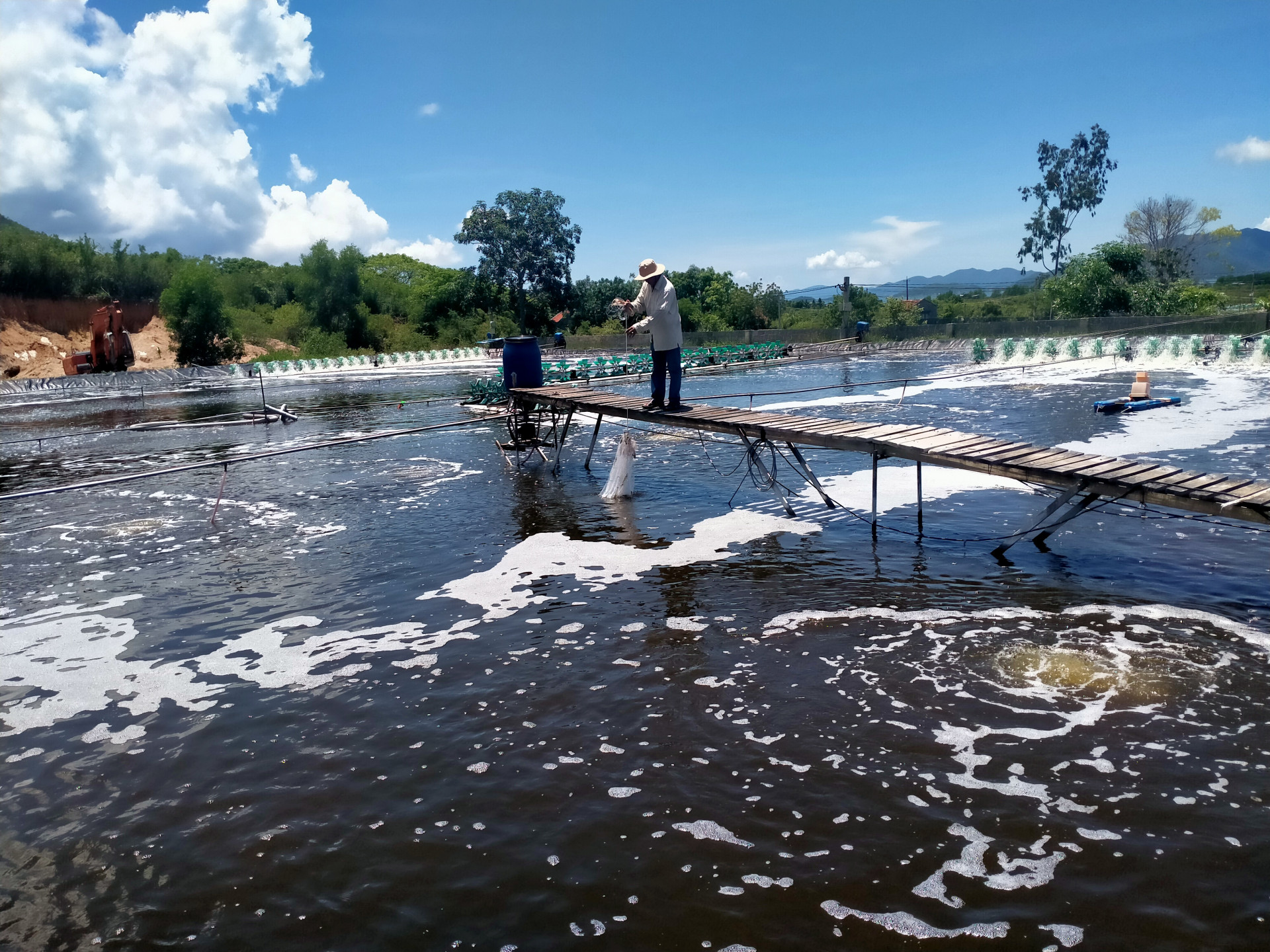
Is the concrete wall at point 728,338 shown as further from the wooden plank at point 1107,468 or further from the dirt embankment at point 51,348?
the wooden plank at point 1107,468

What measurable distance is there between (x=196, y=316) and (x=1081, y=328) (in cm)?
4445

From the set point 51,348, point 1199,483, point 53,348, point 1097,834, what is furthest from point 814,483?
point 53,348

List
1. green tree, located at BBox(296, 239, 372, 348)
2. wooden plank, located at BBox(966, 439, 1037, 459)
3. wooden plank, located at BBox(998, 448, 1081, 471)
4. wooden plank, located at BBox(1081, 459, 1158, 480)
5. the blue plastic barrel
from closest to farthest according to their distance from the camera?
1. wooden plank, located at BBox(1081, 459, 1158, 480)
2. wooden plank, located at BBox(998, 448, 1081, 471)
3. wooden plank, located at BBox(966, 439, 1037, 459)
4. the blue plastic barrel
5. green tree, located at BBox(296, 239, 372, 348)

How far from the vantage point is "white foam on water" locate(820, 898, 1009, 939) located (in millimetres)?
3238

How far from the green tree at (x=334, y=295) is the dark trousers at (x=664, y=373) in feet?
174

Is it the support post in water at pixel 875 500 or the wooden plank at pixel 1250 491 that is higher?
the wooden plank at pixel 1250 491

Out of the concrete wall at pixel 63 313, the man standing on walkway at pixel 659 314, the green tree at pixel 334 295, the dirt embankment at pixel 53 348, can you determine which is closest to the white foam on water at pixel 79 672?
the man standing on walkway at pixel 659 314

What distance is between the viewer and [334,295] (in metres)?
58.8

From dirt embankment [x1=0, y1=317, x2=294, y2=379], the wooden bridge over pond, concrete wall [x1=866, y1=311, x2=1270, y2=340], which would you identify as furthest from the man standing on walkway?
dirt embankment [x1=0, y1=317, x2=294, y2=379]

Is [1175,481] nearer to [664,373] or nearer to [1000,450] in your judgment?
[1000,450]

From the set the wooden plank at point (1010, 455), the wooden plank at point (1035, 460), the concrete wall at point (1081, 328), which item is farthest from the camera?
the concrete wall at point (1081, 328)

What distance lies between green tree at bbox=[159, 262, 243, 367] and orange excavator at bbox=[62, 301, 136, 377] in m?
6.48

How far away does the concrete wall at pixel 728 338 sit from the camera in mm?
43906

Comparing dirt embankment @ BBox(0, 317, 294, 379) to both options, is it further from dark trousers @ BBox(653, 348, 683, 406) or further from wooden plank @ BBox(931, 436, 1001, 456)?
wooden plank @ BBox(931, 436, 1001, 456)
